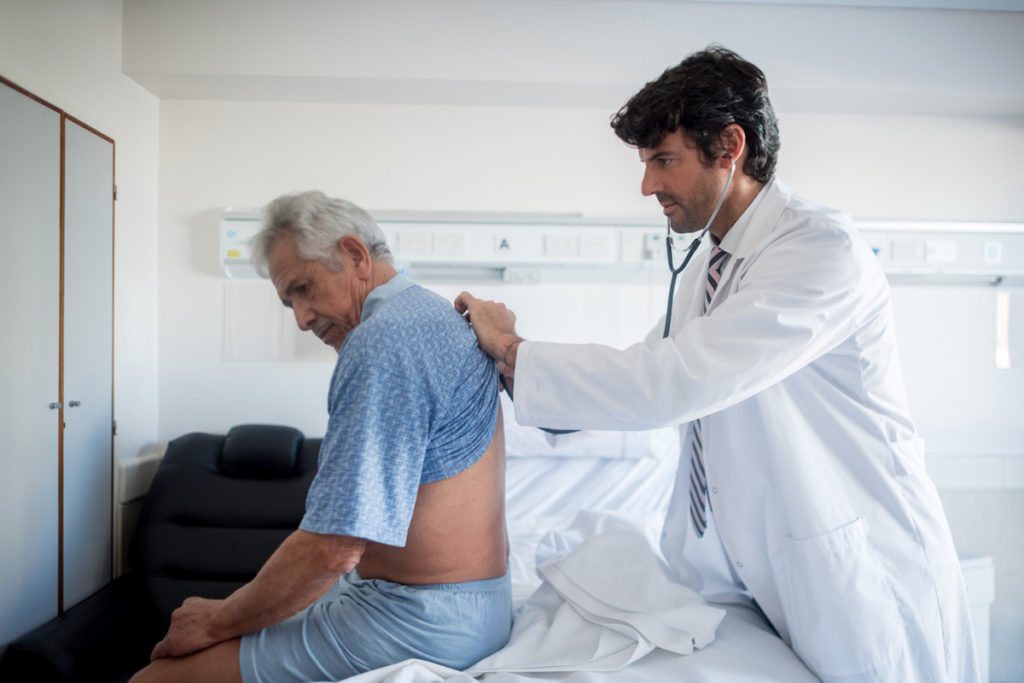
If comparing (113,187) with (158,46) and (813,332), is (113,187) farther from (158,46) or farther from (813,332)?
(813,332)

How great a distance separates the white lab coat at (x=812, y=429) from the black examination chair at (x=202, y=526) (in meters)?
1.32

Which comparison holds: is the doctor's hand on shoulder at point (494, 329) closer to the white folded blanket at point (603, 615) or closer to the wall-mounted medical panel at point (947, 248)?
the white folded blanket at point (603, 615)

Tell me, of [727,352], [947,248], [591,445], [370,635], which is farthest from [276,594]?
[947,248]

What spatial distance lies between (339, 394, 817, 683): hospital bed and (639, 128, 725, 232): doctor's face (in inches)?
24.0

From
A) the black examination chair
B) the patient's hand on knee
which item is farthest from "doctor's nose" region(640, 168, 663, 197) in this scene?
the black examination chair

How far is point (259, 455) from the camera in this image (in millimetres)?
2139

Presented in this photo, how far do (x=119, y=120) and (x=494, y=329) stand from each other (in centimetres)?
186

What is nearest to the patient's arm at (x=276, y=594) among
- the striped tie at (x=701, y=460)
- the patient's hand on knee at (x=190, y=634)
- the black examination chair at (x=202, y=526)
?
the patient's hand on knee at (x=190, y=634)

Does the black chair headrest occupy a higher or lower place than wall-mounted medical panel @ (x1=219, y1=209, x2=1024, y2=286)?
lower

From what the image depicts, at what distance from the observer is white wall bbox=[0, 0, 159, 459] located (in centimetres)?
179

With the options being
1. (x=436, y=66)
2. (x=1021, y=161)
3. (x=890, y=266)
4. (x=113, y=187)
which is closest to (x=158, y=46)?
(x=113, y=187)

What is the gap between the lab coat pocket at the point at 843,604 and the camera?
103 centimetres

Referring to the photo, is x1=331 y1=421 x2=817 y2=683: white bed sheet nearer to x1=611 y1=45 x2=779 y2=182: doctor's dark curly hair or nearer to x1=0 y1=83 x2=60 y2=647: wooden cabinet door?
x1=611 y1=45 x2=779 y2=182: doctor's dark curly hair

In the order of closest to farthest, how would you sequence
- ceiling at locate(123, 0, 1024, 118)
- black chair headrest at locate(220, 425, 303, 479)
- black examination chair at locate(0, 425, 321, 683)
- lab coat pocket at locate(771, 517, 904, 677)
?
lab coat pocket at locate(771, 517, 904, 677), black examination chair at locate(0, 425, 321, 683), black chair headrest at locate(220, 425, 303, 479), ceiling at locate(123, 0, 1024, 118)
